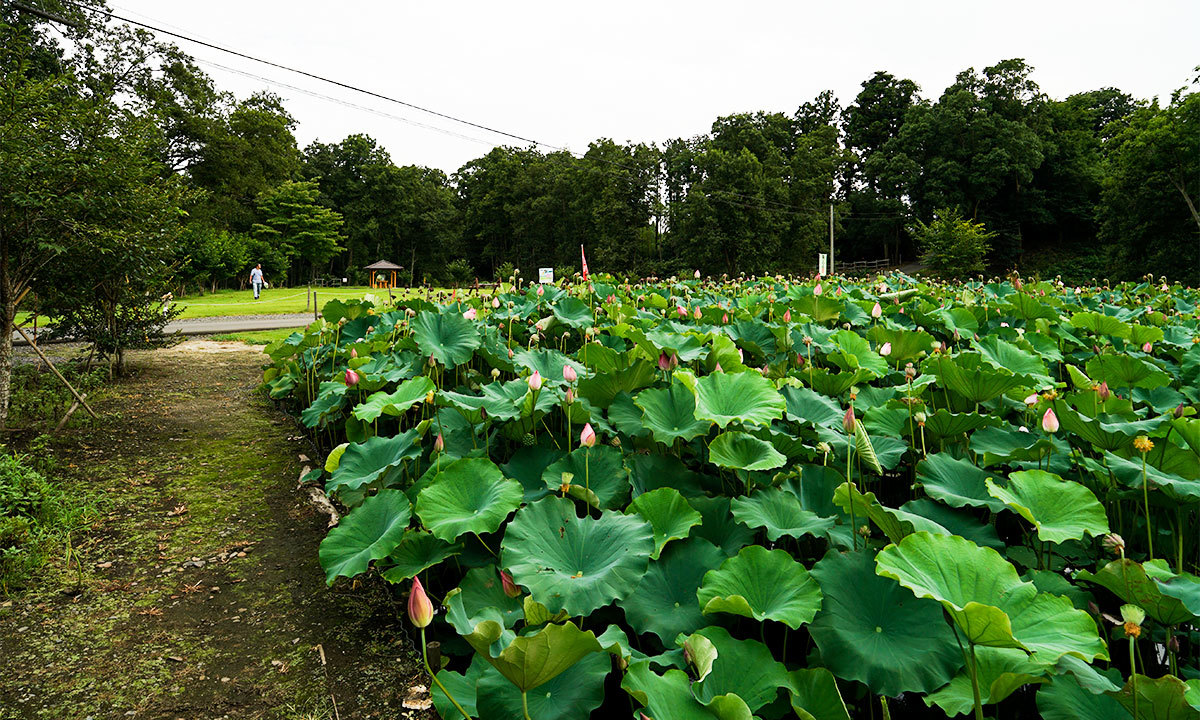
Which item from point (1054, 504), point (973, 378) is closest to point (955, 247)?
point (973, 378)

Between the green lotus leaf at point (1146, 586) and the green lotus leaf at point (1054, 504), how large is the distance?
0.24 feet

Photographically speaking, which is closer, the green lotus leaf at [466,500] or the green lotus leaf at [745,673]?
the green lotus leaf at [745,673]

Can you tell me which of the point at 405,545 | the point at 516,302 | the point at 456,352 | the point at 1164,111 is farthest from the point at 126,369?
the point at 1164,111

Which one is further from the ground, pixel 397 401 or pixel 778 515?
pixel 397 401

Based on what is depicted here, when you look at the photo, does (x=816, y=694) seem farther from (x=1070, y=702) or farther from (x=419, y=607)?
(x=419, y=607)

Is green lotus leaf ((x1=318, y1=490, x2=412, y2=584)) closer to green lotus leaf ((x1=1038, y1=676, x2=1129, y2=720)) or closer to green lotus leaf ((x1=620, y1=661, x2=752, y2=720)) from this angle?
green lotus leaf ((x1=620, y1=661, x2=752, y2=720))

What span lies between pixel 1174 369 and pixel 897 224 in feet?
124

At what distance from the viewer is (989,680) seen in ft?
3.19

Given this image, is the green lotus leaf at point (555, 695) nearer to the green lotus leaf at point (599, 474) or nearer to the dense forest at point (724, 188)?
the green lotus leaf at point (599, 474)

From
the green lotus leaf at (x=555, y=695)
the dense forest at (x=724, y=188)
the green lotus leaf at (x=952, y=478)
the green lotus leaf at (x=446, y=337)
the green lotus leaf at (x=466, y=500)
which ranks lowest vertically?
the green lotus leaf at (x=555, y=695)

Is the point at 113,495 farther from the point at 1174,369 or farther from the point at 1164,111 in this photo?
the point at 1164,111

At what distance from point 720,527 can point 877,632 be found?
411 millimetres

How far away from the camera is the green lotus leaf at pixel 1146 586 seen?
99 centimetres

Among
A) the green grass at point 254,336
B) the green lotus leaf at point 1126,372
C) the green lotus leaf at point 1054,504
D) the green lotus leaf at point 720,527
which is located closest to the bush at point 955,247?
the green grass at point 254,336
